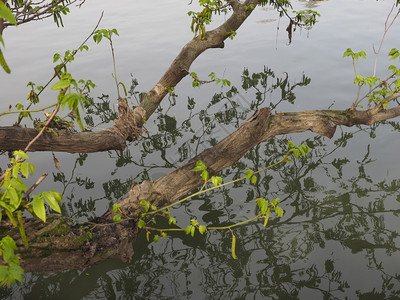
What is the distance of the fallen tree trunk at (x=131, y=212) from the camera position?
3599mm

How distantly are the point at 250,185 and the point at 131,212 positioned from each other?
1935 millimetres

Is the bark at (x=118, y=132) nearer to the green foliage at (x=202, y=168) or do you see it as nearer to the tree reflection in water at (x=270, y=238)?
the tree reflection in water at (x=270, y=238)

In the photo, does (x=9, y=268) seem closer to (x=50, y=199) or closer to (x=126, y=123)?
(x=50, y=199)

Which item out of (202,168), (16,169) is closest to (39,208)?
(16,169)

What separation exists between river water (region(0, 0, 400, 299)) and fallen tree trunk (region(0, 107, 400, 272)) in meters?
0.44

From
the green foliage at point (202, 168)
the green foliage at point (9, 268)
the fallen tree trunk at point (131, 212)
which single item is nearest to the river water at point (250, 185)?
the fallen tree trunk at point (131, 212)

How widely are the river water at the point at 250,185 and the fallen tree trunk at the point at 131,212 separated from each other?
44 cm

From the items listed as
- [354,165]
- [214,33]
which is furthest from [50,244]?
[214,33]

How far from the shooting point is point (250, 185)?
5363 mm

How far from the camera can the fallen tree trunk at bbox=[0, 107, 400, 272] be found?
3599 millimetres

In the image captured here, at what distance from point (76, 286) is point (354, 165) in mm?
4045

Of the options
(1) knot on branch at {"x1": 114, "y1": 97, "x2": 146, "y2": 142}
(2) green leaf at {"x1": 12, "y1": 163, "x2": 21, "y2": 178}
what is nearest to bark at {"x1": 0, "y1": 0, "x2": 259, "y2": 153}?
(1) knot on branch at {"x1": 114, "y1": 97, "x2": 146, "y2": 142}

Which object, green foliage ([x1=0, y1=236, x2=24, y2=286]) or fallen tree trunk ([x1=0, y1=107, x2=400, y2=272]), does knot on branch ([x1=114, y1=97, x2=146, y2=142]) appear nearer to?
fallen tree trunk ([x1=0, y1=107, x2=400, y2=272])

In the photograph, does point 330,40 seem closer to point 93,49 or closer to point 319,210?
point 93,49
